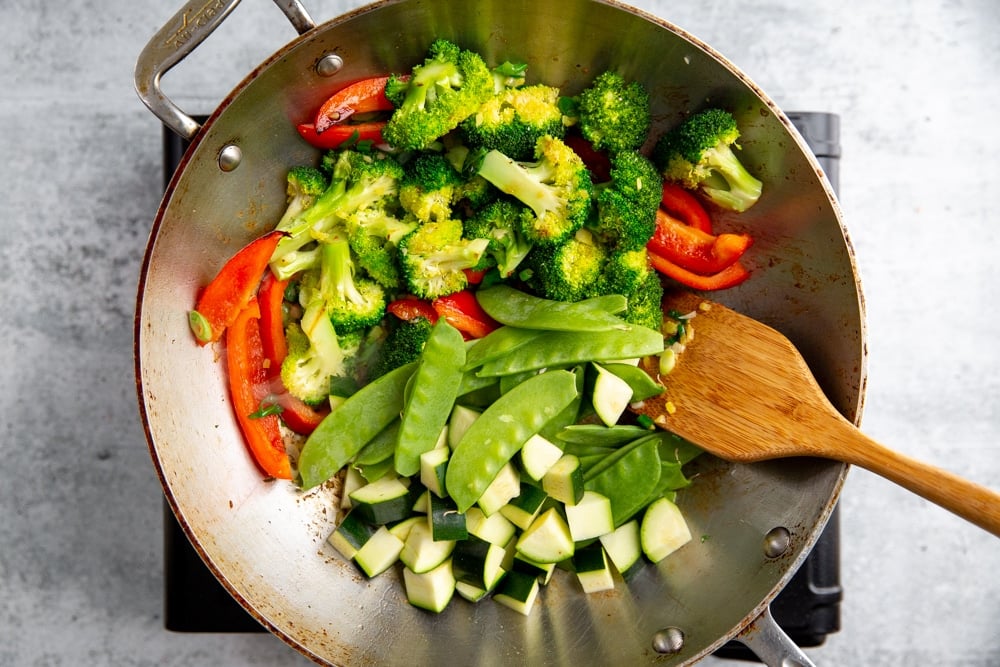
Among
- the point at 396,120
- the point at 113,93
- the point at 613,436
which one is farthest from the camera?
the point at 113,93

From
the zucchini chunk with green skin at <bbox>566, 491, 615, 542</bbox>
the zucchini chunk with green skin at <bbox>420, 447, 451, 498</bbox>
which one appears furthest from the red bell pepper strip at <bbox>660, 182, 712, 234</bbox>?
the zucchini chunk with green skin at <bbox>420, 447, 451, 498</bbox>

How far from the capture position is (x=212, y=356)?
2049 millimetres

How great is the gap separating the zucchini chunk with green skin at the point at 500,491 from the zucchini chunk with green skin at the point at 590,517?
0.16m

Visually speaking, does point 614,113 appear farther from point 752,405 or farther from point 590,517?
point 590,517

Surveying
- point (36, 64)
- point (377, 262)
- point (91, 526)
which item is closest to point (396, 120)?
point (377, 262)

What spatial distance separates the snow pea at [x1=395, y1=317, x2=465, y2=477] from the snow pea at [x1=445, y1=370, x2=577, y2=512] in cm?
9

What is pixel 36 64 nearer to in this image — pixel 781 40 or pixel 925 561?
pixel 781 40

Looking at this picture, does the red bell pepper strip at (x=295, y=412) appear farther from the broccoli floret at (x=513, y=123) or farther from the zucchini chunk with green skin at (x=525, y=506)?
the broccoli floret at (x=513, y=123)

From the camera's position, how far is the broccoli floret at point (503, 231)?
2018 mm

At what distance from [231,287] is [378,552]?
805 mm

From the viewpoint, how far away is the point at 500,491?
203cm

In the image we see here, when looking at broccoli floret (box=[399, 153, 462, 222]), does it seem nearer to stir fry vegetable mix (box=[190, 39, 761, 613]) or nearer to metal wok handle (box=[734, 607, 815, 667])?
stir fry vegetable mix (box=[190, 39, 761, 613])

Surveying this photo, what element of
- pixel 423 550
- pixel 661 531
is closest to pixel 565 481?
pixel 661 531

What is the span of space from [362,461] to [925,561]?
1824 mm
